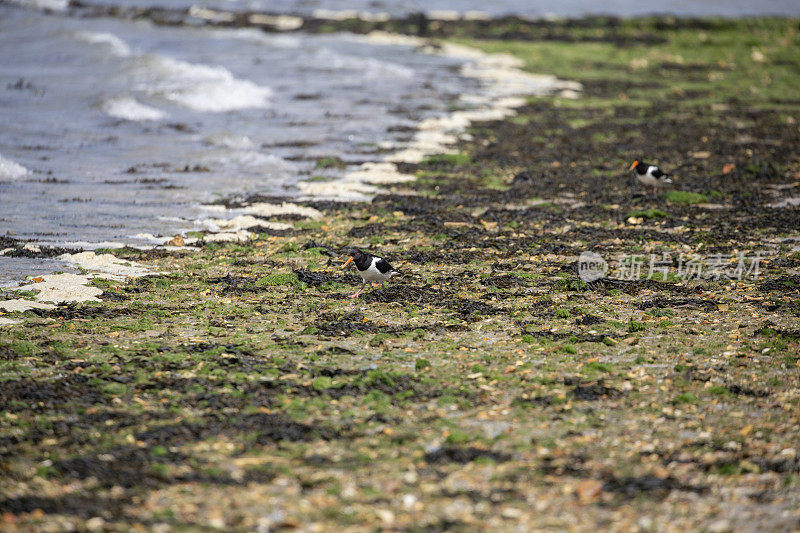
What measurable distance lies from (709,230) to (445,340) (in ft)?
24.0

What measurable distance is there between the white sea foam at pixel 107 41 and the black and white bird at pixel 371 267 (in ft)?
98.7

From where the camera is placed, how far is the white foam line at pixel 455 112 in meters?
18.2

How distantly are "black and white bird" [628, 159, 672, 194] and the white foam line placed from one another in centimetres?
520

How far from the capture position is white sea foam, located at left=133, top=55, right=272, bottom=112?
28.6 m

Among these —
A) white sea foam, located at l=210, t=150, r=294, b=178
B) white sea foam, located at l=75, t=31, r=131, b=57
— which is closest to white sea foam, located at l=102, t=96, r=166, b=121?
white sea foam, located at l=210, t=150, r=294, b=178

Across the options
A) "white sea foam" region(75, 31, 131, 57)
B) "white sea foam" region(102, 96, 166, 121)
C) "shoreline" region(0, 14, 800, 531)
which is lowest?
"shoreline" region(0, 14, 800, 531)

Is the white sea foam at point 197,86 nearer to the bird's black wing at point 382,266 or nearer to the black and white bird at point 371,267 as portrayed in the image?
the black and white bird at point 371,267

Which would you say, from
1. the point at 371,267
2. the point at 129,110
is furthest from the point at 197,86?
the point at 371,267

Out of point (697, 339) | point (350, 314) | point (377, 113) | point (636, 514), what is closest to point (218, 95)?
point (377, 113)

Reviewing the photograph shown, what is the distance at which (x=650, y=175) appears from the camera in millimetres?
17359

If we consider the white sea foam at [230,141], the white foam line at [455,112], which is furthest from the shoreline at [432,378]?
the white sea foam at [230,141]

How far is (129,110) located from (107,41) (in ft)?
53.4

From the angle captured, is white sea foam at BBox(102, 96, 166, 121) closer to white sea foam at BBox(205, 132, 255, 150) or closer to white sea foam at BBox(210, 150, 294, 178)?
white sea foam at BBox(205, 132, 255, 150)

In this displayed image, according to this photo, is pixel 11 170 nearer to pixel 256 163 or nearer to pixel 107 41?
pixel 256 163
